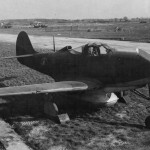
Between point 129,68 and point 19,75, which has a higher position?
point 129,68

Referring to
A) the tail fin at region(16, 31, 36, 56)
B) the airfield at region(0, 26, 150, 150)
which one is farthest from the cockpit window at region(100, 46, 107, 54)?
the tail fin at region(16, 31, 36, 56)

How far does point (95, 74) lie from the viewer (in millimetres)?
9102

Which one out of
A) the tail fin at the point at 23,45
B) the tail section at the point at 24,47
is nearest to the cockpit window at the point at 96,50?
the tail section at the point at 24,47

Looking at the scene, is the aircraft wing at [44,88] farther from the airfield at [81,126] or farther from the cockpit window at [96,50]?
the cockpit window at [96,50]

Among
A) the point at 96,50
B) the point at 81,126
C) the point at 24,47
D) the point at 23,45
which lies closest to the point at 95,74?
the point at 96,50

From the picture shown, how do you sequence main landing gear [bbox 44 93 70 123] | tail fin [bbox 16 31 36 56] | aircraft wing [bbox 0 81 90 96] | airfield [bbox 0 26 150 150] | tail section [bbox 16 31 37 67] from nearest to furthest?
airfield [bbox 0 26 150 150] → aircraft wing [bbox 0 81 90 96] → main landing gear [bbox 44 93 70 123] → tail section [bbox 16 31 37 67] → tail fin [bbox 16 31 36 56]

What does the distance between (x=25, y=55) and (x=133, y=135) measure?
7.01m

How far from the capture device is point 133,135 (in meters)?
7.13

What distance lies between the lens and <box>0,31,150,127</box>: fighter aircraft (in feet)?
26.6

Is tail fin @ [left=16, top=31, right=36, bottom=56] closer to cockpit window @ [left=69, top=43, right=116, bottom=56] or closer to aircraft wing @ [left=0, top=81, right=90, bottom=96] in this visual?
cockpit window @ [left=69, top=43, right=116, bottom=56]

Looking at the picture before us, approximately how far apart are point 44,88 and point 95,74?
6.32 feet

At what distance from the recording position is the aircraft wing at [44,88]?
7.79 metres

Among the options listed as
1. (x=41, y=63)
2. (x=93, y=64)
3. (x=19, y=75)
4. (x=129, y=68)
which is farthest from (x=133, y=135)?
(x=19, y=75)

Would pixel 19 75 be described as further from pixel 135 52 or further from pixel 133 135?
pixel 133 135
